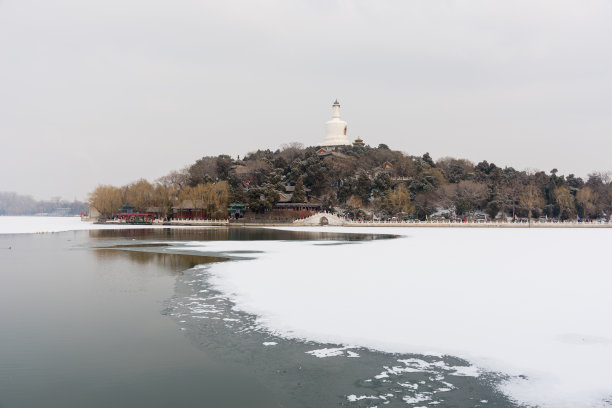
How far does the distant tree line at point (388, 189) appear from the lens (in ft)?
261

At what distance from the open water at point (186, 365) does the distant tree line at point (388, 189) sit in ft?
217

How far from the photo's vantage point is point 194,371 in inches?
361

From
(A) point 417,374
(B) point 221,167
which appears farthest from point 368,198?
(A) point 417,374

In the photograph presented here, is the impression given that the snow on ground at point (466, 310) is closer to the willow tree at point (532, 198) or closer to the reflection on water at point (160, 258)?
the reflection on water at point (160, 258)

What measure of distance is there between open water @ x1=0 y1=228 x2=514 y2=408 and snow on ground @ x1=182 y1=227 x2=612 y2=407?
70 centimetres

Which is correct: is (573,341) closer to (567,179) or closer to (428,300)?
(428,300)

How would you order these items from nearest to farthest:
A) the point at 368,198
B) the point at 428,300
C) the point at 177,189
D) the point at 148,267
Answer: the point at 428,300 → the point at 148,267 → the point at 368,198 → the point at 177,189

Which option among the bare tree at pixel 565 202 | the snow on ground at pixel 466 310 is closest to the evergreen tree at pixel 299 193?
the bare tree at pixel 565 202

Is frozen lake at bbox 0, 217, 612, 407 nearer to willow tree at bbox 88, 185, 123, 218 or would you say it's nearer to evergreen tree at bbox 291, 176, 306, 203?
evergreen tree at bbox 291, 176, 306, 203

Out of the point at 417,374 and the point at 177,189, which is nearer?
the point at 417,374

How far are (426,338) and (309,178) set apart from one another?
78.3 metres

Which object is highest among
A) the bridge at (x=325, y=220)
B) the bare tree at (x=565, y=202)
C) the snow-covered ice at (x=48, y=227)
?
the bare tree at (x=565, y=202)

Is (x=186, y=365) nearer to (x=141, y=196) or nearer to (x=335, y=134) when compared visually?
(x=141, y=196)

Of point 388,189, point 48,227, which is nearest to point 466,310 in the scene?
point 388,189
